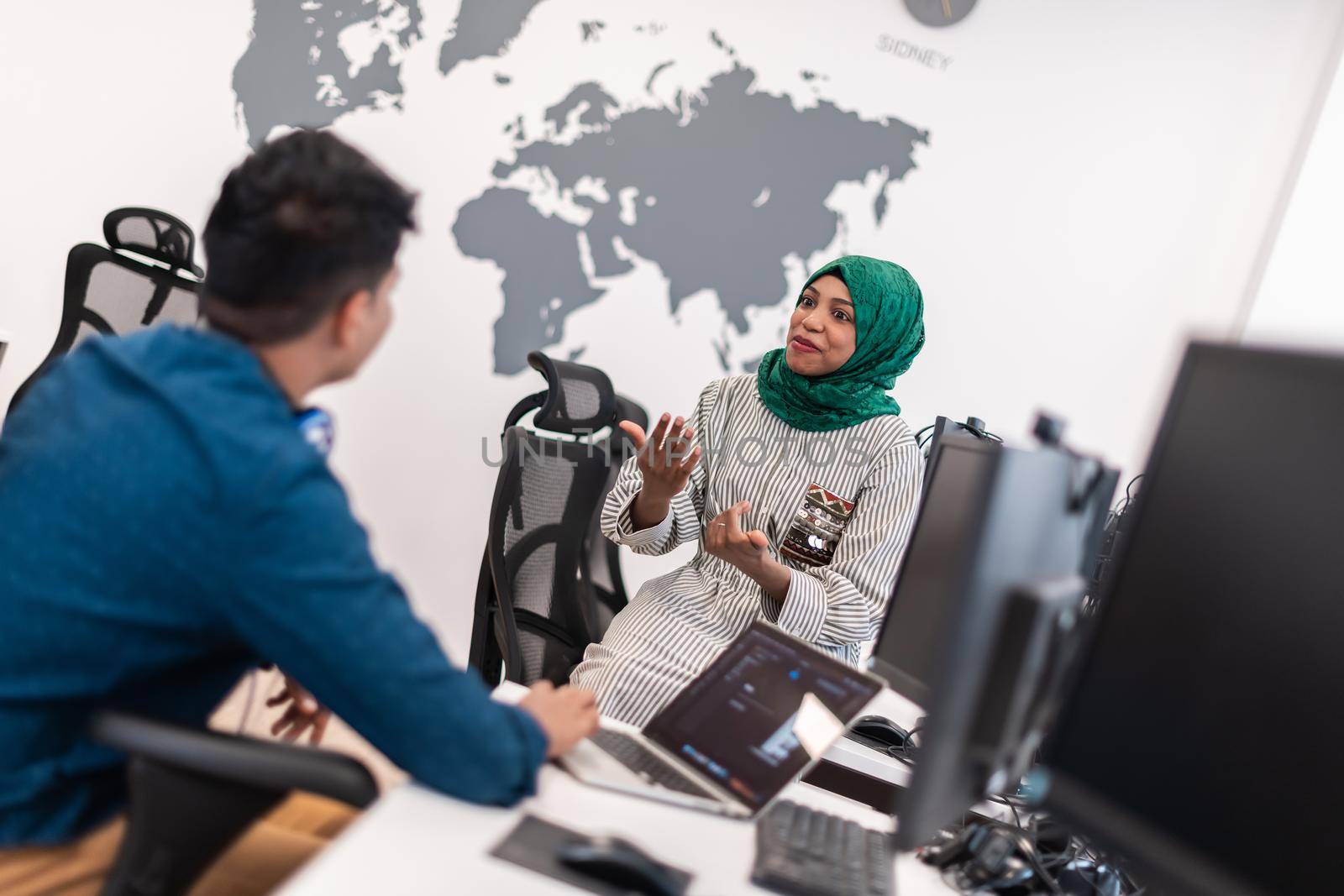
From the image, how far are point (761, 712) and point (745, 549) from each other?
0.50 m

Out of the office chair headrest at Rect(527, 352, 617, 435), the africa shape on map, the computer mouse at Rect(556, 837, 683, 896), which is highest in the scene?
the africa shape on map

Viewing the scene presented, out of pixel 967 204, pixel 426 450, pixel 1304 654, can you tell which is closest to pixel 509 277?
pixel 426 450

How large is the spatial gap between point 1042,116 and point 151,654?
8.71 feet

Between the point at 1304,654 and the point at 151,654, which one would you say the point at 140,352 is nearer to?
the point at 151,654

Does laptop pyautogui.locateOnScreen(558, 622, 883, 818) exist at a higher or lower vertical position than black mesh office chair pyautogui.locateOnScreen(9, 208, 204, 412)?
lower

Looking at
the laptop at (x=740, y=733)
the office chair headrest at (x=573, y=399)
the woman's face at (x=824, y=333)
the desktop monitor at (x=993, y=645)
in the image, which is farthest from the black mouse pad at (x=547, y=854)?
the woman's face at (x=824, y=333)

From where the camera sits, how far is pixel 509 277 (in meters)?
2.84

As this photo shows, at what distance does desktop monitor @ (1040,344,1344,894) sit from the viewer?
0.67 metres

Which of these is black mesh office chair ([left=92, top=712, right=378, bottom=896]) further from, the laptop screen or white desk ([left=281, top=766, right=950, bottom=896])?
the laptop screen

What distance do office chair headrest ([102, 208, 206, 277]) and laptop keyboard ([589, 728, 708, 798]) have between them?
75.9 inches

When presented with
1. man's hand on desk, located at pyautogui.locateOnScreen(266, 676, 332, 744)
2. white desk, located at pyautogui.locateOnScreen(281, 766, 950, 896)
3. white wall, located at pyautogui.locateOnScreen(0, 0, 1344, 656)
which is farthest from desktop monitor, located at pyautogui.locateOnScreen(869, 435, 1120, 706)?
white wall, located at pyautogui.locateOnScreen(0, 0, 1344, 656)

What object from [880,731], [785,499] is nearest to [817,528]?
[785,499]

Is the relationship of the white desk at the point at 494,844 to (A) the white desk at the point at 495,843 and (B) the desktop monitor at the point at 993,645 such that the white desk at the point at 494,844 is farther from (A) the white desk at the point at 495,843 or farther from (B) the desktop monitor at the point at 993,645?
(B) the desktop monitor at the point at 993,645

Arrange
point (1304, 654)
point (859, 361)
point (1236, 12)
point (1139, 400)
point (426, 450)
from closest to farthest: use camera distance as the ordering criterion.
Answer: point (1304, 654) → point (859, 361) → point (1236, 12) → point (1139, 400) → point (426, 450)
